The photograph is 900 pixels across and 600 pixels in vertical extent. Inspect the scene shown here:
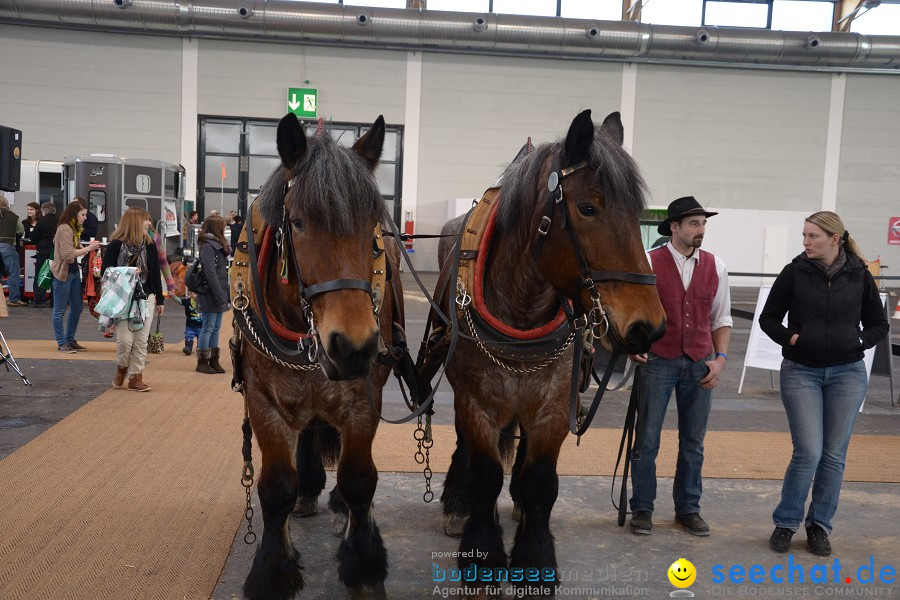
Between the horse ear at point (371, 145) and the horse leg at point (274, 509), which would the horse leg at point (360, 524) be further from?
the horse ear at point (371, 145)

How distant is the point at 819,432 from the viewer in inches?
158

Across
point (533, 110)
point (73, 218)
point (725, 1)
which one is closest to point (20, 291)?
point (73, 218)

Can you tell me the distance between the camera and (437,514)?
4.45m

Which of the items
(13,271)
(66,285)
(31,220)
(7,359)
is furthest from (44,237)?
(7,359)

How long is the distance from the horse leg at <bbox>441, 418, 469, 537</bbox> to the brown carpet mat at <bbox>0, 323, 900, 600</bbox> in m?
0.97

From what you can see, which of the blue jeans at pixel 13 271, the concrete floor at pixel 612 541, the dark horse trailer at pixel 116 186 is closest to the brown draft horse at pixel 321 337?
the concrete floor at pixel 612 541

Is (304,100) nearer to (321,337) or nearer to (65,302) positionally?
(65,302)

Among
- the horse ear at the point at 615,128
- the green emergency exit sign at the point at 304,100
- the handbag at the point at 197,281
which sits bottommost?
the handbag at the point at 197,281

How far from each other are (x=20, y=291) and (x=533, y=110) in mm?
15127

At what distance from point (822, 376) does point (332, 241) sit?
9.31 ft

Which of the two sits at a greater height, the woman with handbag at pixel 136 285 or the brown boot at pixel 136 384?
the woman with handbag at pixel 136 285

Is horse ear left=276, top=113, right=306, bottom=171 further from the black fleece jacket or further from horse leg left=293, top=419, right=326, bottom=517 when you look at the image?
the black fleece jacket

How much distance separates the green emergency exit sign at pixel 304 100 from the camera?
72.3ft

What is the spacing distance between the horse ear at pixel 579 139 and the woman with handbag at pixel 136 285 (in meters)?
5.47
